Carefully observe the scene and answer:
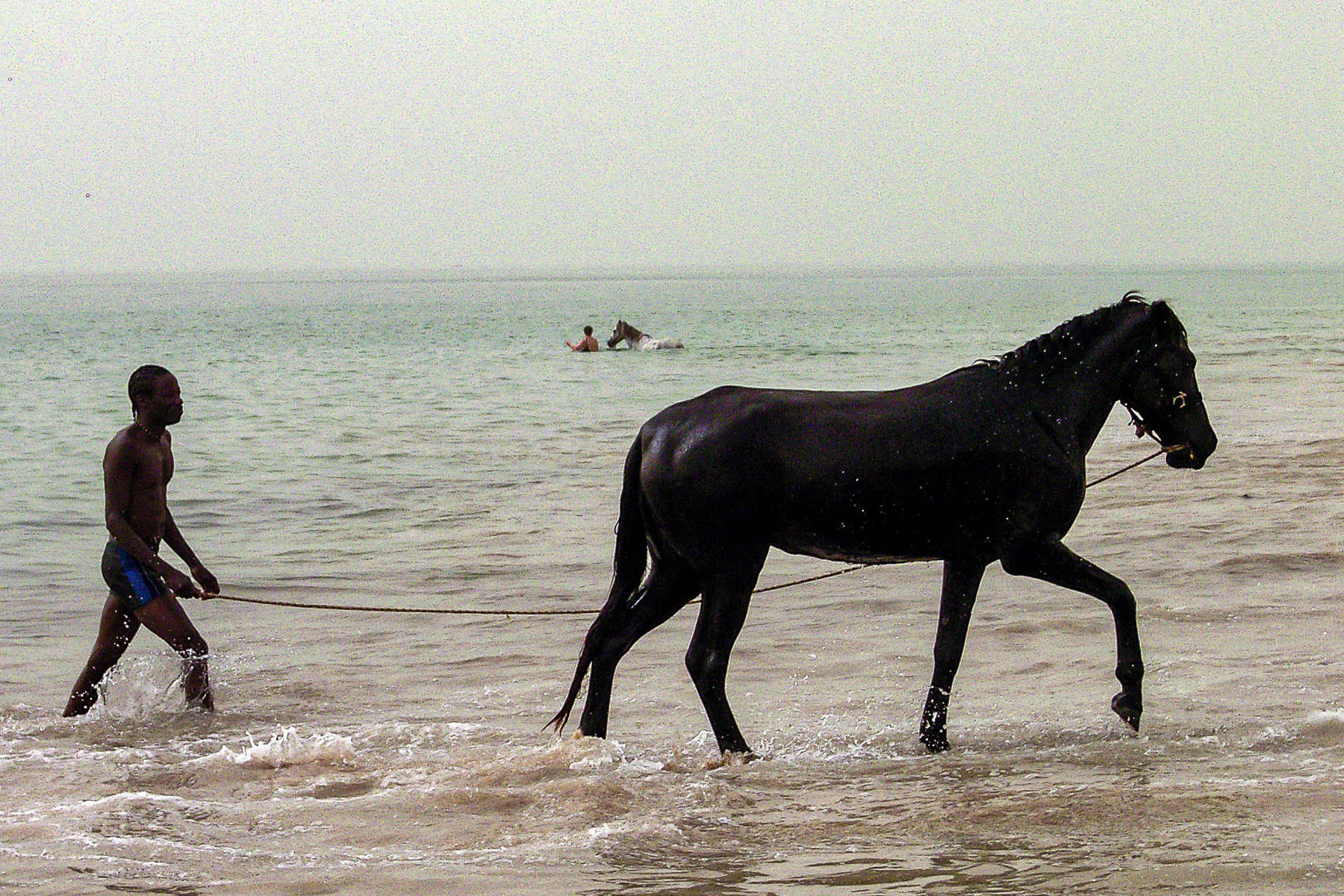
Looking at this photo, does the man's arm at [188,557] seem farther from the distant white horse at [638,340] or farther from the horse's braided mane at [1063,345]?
the distant white horse at [638,340]

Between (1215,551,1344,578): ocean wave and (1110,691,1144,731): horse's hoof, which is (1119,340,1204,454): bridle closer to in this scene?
(1110,691,1144,731): horse's hoof

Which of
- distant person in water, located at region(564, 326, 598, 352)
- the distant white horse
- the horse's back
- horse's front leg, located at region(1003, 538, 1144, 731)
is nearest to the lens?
the horse's back

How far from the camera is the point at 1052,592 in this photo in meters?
9.74

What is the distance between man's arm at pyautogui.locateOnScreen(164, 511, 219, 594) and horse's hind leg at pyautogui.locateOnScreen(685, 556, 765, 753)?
2.25 metres

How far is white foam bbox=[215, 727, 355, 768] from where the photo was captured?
6152 millimetres

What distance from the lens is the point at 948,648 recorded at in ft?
20.1

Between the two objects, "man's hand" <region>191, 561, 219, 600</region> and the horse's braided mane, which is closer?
the horse's braided mane

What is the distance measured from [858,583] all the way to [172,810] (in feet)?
18.7

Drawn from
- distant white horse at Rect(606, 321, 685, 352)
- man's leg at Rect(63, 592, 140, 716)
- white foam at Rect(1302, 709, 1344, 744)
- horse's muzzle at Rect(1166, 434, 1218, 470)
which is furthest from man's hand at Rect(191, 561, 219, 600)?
distant white horse at Rect(606, 321, 685, 352)

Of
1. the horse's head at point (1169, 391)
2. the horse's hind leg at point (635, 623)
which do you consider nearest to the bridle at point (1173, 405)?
the horse's head at point (1169, 391)

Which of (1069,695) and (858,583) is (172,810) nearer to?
(1069,695)

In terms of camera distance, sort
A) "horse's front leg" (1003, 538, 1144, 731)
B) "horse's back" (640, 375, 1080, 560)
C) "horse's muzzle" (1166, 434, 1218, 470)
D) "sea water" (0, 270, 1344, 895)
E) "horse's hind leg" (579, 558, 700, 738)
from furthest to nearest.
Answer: "horse's muzzle" (1166, 434, 1218, 470)
"horse's hind leg" (579, 558, 700, 738)
"horse's front leg" (1003, 538, 1144, 731)
"horse's back" (640, 375, 1080, 560)
"sea water" (0, 270, 1344, 895)

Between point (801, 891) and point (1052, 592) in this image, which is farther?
point (1052, 592)

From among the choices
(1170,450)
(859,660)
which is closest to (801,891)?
(1170,450)
